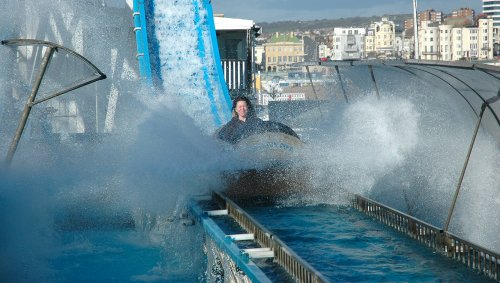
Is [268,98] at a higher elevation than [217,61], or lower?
lower

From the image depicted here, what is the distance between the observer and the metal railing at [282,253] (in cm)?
587

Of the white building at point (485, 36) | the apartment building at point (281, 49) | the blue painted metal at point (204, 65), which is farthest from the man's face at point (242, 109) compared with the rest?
the apartment building at point (281, 49)

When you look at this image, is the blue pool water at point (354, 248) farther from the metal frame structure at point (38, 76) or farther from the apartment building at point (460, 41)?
the apartment building at point (460, 41)

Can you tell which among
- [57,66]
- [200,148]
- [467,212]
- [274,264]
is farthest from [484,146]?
[57,66]

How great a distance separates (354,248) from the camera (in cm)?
752

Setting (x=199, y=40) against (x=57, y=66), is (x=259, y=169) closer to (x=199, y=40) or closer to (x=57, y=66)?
(x=199, y=40)

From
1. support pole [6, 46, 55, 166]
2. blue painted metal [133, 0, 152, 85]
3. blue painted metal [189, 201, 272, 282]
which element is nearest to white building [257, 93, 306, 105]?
blue painted metal [133, 0, 152, 85]

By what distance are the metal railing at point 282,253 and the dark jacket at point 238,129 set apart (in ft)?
9.84

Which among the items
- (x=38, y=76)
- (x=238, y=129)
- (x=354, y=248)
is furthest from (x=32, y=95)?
(x=238, y=129)

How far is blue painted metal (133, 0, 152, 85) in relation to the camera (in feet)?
61.7

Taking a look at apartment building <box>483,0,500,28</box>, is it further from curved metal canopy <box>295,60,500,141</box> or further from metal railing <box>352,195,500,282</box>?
metal railing <box>352,195,500,282</box>

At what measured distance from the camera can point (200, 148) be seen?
→ 468 inches

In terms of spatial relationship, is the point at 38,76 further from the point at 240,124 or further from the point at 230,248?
the point at 240,124

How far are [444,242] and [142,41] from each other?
13.1 metres
